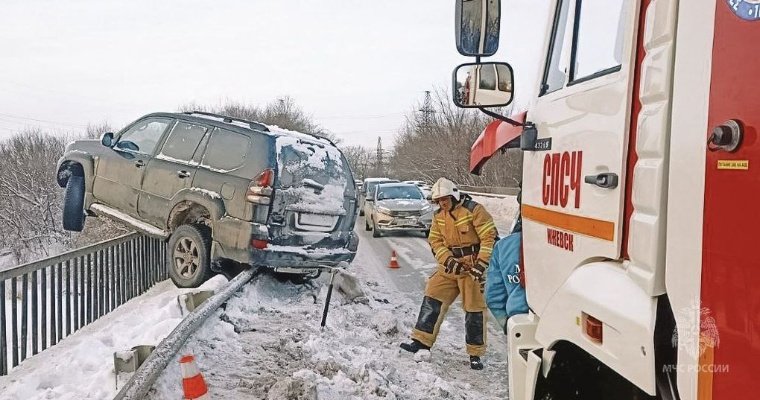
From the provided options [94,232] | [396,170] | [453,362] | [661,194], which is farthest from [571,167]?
[396,170]

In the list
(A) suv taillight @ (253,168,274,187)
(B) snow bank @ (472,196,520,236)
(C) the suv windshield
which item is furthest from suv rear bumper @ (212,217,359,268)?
(B) snow bank @ (472,196,520,236)

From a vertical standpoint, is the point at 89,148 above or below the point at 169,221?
above

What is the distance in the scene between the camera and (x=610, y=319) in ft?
5.69

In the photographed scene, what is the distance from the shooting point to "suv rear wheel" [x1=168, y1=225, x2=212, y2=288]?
7180mm

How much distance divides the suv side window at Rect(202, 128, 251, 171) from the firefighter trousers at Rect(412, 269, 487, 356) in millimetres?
2872

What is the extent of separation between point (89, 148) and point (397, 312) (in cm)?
513

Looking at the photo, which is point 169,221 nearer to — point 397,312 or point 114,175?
point 114,175

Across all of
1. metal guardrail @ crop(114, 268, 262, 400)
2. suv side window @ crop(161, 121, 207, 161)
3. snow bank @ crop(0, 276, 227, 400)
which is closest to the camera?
metal guardrail @ crop(114, 268, 262, 400)

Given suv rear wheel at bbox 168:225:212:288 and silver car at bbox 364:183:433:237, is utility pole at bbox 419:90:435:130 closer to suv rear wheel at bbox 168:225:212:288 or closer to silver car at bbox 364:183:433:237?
silver car at bbox 364:183:433:237

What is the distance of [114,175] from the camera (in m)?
8.23

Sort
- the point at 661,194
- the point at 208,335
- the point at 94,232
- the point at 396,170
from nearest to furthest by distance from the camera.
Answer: the point at 661,194, the point at 208,335, the point at 94,232, the point at 396,170

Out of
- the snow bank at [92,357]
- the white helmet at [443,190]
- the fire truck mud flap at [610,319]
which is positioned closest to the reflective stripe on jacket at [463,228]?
the white helmet at [443,190]

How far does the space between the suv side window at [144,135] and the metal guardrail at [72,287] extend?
119 cm

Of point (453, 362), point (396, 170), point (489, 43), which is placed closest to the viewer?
point (489, 43)
